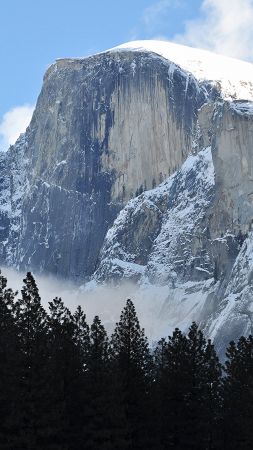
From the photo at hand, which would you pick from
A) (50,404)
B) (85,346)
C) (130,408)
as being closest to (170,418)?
(130,408)

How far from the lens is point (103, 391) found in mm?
76938

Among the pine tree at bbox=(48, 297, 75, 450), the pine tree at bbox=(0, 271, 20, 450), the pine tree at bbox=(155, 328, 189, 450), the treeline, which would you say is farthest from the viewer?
the pine tree at bbox=(155, 328, 189, 450)

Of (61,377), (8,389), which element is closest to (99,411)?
(61,377)

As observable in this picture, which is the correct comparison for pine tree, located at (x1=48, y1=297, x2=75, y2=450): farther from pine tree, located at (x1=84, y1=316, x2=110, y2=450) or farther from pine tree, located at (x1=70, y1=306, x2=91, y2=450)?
pine tree, located at (x1=84, y1=316, x2=110, y2=450)

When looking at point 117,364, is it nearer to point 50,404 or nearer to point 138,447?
point 138,447

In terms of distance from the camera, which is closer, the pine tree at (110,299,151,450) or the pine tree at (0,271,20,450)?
the pine tree at (0,271,20,450)

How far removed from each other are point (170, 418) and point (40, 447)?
604 inches

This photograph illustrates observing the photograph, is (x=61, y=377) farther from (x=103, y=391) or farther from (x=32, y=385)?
(x=32, y=385)

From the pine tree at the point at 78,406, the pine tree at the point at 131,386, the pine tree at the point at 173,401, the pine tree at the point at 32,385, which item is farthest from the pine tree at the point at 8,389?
the pine tree at the point at 173,401

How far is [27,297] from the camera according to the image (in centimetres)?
7756

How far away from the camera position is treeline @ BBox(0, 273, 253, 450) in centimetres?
6994

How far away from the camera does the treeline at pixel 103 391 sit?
229ft

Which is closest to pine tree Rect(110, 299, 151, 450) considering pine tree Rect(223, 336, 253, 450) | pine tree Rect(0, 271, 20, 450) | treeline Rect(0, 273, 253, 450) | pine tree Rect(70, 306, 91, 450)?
treeline Rect(0, 273, 253, 450)

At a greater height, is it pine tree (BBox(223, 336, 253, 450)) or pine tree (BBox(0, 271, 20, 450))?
pine tree (BBox(223, 336, 253, 450))
